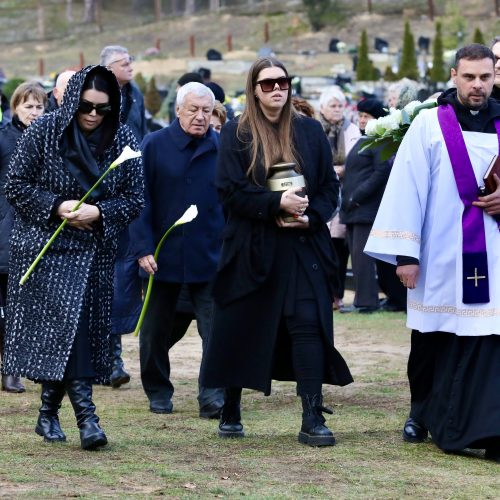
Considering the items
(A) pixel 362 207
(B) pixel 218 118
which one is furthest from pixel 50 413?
(A) pixel 362 207

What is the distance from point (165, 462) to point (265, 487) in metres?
0.74

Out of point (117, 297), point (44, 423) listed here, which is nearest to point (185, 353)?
point (117, 297)

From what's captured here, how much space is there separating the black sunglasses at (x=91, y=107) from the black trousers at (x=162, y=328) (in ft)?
6.18

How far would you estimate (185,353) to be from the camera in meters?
11.8

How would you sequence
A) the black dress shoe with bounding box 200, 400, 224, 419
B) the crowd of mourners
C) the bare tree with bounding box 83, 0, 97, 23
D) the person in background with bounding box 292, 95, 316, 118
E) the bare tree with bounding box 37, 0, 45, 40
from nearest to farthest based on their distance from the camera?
the crowd of mourners, the black dress shoe with bounding box 200, 400, 224, 419, the person in background with bounding box 292, 95, 316, 118, the bare tree with bounding box 37, 0, 45, 40, the bare tree with bounding box 83, 0, 97, 23

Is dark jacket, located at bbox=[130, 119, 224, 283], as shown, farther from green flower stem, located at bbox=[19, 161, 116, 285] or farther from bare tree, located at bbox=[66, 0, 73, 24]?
bare tree, located at bbox=[66, 0, 73, 24]

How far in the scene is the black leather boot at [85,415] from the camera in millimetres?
7145

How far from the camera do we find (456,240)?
7391 mm

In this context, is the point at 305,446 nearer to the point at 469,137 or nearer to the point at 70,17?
the point at 469,137

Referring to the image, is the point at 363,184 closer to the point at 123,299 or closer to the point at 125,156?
the point at 123,299

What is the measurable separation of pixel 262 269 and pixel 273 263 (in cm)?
7

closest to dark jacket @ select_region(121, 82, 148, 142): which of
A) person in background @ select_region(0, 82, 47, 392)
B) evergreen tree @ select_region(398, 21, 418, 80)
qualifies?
person in background @ select_region(0, 82, 47, 392)

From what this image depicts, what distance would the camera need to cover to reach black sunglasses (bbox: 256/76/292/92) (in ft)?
24.4

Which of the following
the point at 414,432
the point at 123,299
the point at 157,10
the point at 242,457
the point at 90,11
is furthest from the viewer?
the point at 90,11
